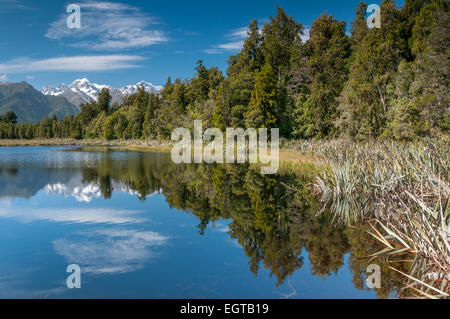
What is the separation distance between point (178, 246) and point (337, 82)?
36.1 m

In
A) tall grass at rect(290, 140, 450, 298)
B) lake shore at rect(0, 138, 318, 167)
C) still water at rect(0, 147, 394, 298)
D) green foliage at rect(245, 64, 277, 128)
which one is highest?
green foliage at rect(245, 64, 277, 128)

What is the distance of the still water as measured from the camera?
5.55 meters

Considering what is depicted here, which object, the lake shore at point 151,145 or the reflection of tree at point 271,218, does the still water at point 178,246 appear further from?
the lake shore at point 151,145

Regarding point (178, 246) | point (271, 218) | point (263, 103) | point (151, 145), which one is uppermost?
point (263, 103)

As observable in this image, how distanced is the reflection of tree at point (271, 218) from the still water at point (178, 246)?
0.04 m

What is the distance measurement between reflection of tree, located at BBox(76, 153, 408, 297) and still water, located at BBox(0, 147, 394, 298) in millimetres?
39

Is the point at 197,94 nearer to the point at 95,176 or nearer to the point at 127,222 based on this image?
the point at 95,176

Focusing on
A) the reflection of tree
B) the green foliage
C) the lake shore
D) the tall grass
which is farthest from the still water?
the green foliage

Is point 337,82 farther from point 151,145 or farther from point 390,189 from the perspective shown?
point 151,145

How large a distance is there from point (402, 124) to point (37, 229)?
24.9 m

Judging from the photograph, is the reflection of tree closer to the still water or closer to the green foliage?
the still water

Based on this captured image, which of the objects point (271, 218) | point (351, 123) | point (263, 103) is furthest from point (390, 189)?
point (263, 103)

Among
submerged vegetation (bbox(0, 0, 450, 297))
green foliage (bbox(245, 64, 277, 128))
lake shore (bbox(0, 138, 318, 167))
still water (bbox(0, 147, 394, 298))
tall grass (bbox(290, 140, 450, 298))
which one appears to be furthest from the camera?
green foliage (bbox(245, 64, 277, 128))

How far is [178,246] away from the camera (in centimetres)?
786
